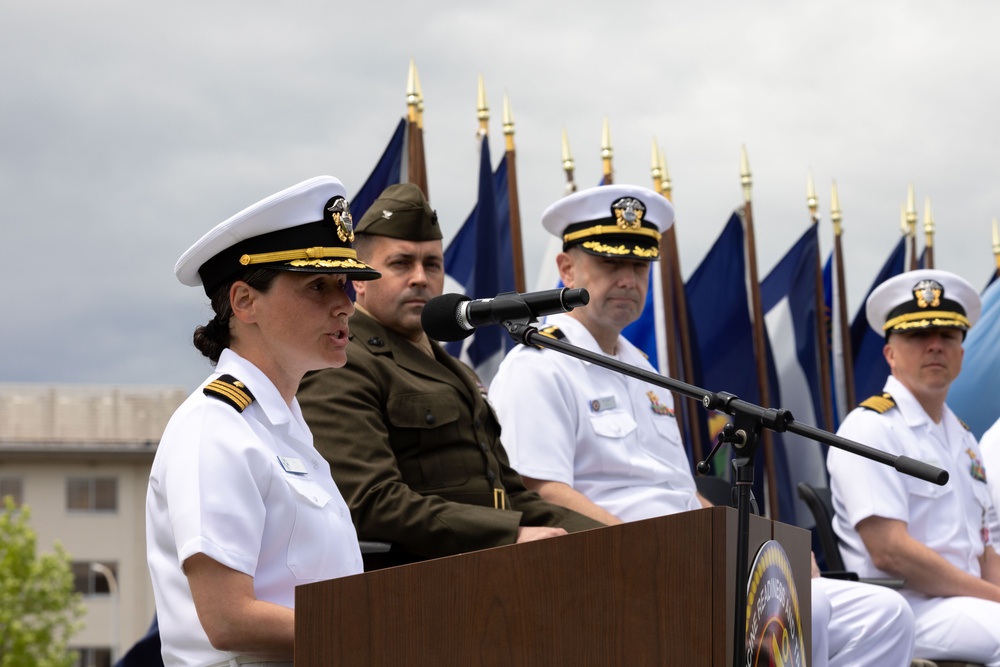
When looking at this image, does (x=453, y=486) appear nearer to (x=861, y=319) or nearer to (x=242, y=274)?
(x=242, y=274)

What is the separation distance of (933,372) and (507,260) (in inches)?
141

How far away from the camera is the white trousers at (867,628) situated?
415cm

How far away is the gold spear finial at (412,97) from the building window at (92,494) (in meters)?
35.2

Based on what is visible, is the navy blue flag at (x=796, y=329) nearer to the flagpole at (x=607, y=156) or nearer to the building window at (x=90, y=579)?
the flagpole at (x=607, y=156)

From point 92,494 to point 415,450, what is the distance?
39.3 m

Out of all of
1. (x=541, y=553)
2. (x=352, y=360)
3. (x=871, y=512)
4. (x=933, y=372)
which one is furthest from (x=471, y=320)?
(x=933, y=372)

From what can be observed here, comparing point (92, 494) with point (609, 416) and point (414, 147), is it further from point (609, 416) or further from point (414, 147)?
point (609, 416)

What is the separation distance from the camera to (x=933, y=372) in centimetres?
550

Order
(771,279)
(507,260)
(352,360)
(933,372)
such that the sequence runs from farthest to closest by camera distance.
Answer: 1. (771,279)
2. (507,260)
3. (933,372)
4. (352,360)

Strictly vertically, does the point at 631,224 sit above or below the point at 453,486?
above

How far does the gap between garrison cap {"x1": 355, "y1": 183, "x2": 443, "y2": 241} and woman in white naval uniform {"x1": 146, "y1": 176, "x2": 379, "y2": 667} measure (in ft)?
3.90

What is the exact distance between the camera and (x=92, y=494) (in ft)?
135

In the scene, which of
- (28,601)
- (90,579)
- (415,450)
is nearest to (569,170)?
(415,450)

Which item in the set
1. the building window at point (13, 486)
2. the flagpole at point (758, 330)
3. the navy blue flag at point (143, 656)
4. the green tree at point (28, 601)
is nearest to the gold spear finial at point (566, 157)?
the flagpole at point (758, 330)
